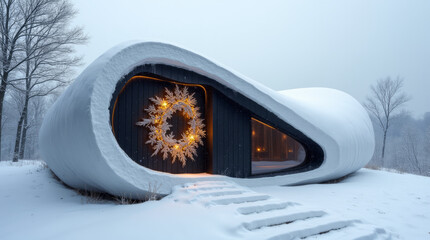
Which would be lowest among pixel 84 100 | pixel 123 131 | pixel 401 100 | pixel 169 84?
pixel 123 131

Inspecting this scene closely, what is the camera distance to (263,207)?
4.22 metres

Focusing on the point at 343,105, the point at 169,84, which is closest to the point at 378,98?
the point at 343,105

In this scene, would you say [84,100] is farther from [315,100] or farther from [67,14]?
[67,14]

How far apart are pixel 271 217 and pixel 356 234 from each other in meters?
1.19

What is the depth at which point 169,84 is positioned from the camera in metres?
5.89

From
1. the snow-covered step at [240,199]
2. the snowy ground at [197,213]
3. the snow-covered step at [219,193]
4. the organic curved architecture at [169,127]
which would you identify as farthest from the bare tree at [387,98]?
the snow-covered step at [219,193]

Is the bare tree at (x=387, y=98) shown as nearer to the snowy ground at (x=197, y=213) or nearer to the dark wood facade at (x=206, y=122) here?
the snowy ground at (x=197, y=213)

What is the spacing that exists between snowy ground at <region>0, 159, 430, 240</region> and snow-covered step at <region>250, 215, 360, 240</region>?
2 centimetres

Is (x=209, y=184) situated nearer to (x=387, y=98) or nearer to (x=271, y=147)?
(x=271, y=147)

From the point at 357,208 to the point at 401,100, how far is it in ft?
63.7

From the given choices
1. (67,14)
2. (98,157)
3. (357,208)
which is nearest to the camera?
(98,157)

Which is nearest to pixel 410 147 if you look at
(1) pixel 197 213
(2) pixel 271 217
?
(2) pixel 271 217

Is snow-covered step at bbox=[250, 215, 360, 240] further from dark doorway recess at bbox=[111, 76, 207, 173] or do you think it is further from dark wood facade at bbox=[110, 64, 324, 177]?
dark doorway recess at bbox=[111, 76, 207, 173]

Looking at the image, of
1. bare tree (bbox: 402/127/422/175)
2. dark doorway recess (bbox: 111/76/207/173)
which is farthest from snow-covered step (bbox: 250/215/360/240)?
bare tree (bbox: 402/127/422/175)
